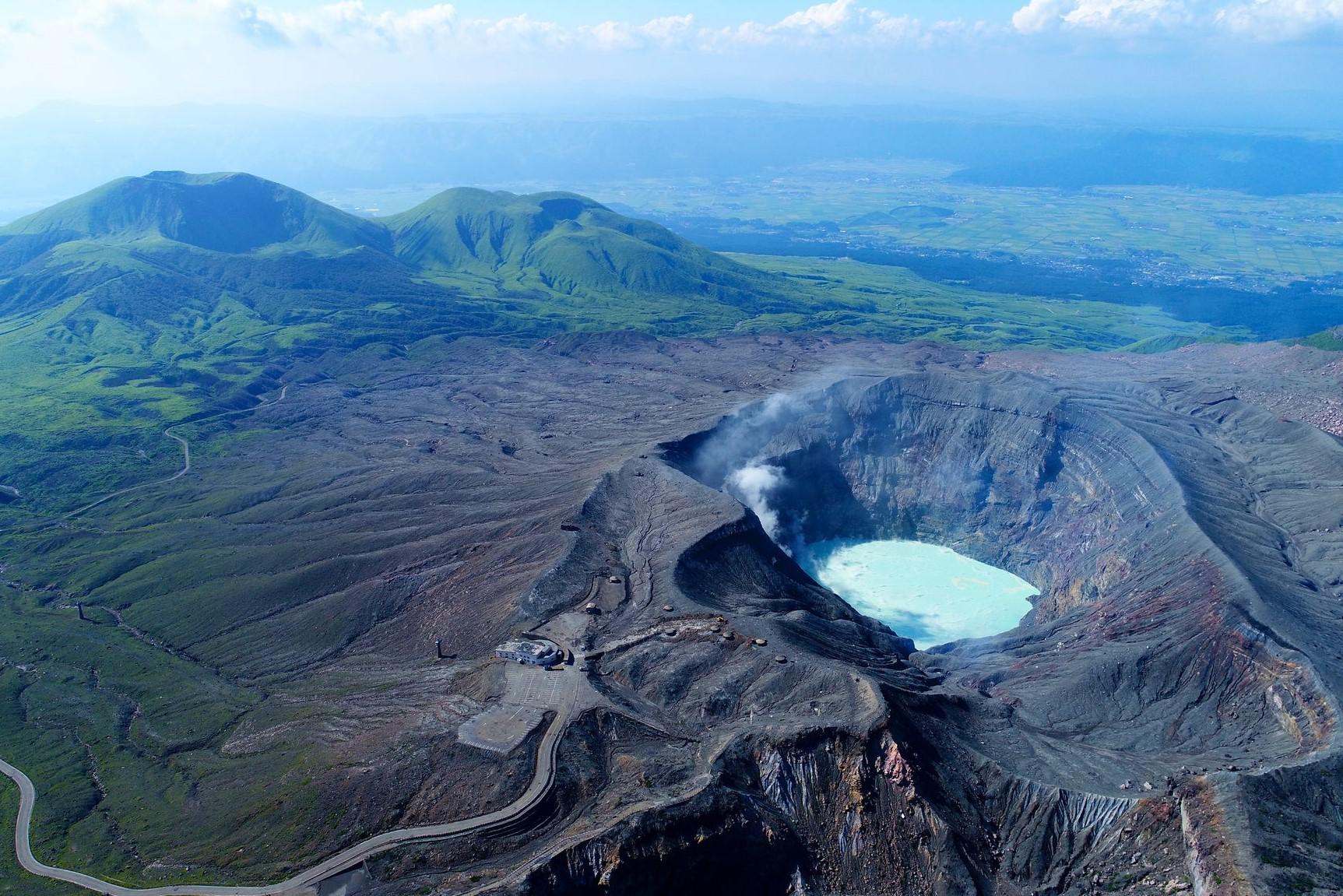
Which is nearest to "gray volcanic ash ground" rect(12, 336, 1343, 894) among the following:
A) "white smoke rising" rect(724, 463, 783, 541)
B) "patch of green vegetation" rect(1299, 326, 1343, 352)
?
"white smoke rising" rect(724, 463, 783, 541)

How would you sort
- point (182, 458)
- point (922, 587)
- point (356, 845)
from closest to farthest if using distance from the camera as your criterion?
point (356, 845), point (922, 587), point (182, 458)

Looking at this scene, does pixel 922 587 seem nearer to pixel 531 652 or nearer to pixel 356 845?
pixel 531 652

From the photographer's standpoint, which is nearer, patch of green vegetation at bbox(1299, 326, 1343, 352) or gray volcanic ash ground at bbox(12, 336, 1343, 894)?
gray volcanic ash ground at bbox(12, 336, 1343, 894)

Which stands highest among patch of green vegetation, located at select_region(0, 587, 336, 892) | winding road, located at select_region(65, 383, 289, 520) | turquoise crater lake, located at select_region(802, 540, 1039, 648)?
patch of green vegetation, located at select_region(0, 587, 336, 892)

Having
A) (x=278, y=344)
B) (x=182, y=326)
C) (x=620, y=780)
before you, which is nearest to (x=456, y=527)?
(x=620, y=780)

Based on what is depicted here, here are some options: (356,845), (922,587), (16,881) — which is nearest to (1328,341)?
(922,587)

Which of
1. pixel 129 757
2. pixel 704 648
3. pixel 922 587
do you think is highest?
pixel 704 648

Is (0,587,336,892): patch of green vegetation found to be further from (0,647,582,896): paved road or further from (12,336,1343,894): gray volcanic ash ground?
(12,336,1343,894): gray volcanic ash ground

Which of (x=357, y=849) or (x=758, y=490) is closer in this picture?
(x=357, y=849)
